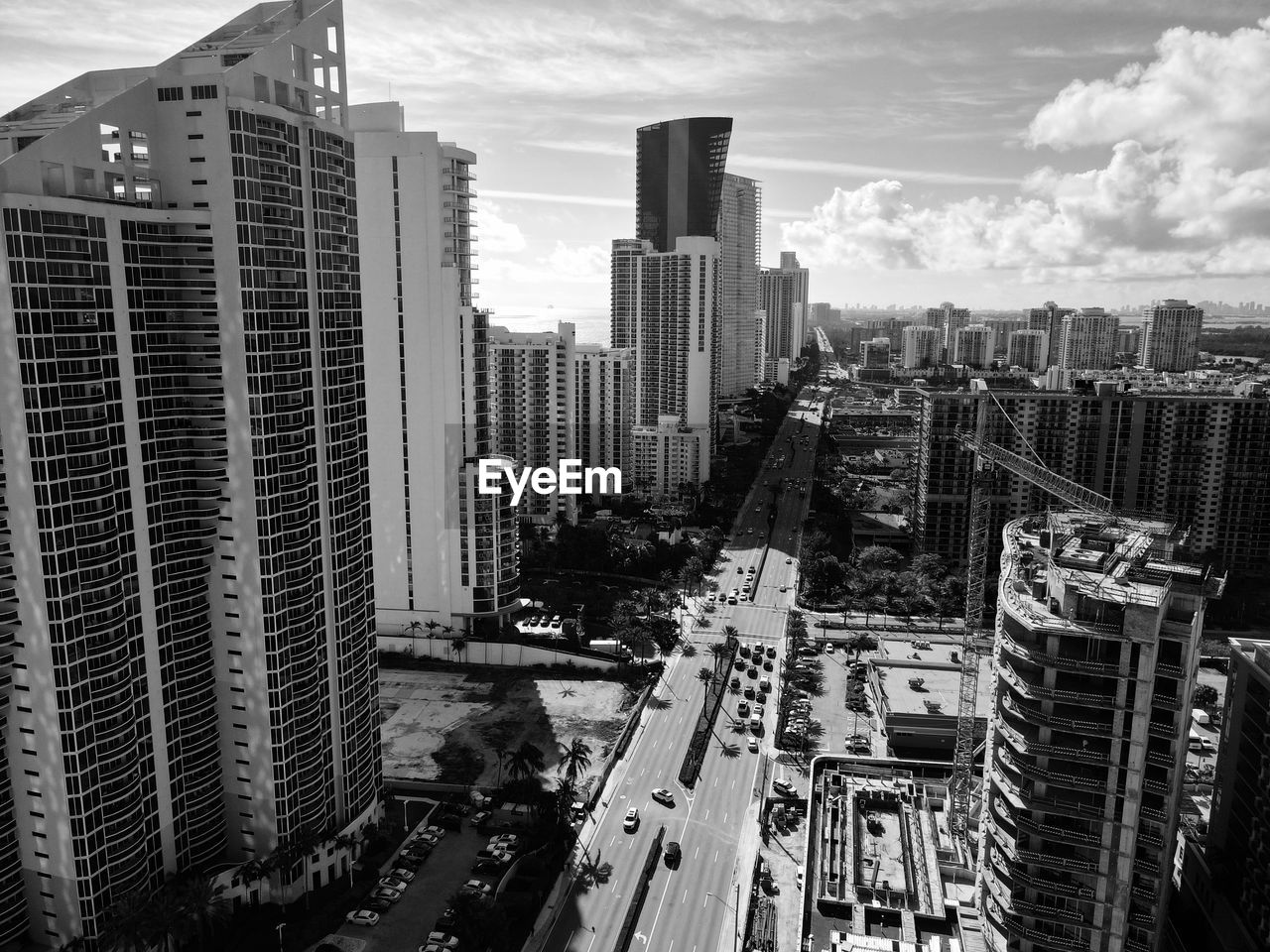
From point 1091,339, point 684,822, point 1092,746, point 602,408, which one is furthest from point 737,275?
point 1092,746

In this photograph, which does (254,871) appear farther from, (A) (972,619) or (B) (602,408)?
(B) (602,408)

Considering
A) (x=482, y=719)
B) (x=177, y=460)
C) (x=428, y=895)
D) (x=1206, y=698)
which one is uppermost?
(x=177, y=460)

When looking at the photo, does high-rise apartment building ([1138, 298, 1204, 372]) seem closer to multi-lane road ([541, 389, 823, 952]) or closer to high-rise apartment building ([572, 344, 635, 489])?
high-rise apartment building ([572, 344, 635, 489])

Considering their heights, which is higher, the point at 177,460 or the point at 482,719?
the point at 177,460

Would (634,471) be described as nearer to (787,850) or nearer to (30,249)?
(787,850)

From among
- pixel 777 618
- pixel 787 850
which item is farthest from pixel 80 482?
pixel 777 618

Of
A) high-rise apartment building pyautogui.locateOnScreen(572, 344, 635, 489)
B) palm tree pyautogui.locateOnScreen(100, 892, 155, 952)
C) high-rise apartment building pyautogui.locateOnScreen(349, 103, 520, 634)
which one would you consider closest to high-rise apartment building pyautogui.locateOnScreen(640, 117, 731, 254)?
high-rise apartment building pyautogui.locateOnScreen(572, 344, 635, 489)
